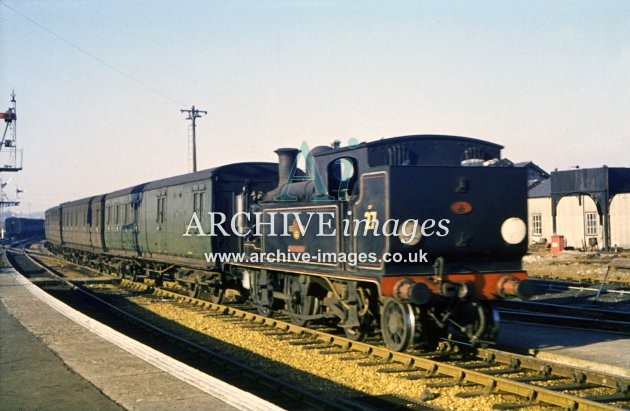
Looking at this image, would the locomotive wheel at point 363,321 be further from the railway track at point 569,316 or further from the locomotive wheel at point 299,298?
the railway track at point 569,316

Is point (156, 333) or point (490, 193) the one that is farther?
point (156, 333)

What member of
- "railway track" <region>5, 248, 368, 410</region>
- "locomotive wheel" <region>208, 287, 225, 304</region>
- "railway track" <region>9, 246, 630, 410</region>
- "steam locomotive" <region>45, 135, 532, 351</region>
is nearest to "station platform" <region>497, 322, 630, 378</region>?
"railway track" <region>9, 246, 630, 410</region>

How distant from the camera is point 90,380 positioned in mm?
7027

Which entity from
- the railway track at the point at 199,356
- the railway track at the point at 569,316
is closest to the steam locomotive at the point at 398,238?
the railway track at the point at 199,356

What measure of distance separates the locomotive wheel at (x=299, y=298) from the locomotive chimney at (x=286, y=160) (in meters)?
1.80

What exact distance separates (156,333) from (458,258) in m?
6.01

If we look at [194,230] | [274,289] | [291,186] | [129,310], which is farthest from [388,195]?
[129,310]

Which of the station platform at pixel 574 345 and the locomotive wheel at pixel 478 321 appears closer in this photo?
the station platform at pixel 574 345

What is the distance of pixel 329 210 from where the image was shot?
936 centimetres

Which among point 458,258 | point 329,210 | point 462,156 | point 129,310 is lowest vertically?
point 129,310

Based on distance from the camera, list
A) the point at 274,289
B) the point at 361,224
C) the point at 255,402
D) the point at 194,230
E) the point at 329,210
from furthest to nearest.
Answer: the point at 194,230, the point at 274,289, the point at 329,210, the point at 361,224, the point at 255,402

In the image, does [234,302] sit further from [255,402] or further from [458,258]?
[255,402]

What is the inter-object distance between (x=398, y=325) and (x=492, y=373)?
1400mm

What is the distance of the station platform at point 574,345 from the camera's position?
8125mm
